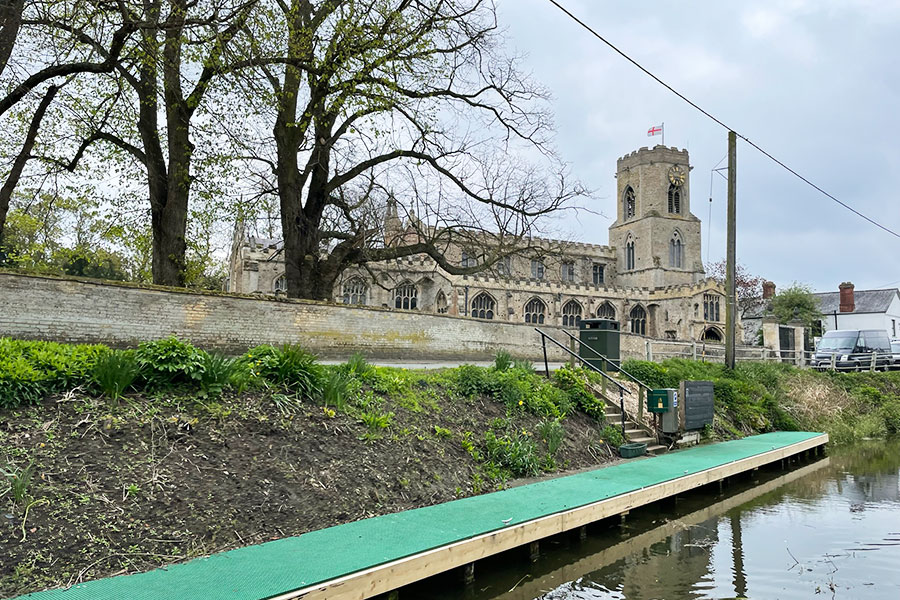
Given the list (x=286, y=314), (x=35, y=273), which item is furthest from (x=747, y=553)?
(x=35, y=273)

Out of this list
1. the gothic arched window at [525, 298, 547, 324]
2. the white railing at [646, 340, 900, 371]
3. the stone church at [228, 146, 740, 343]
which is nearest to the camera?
the white railing at [646, 340, 900, 371]

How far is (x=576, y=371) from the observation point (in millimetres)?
12680

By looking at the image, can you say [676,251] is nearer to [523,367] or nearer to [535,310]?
[535,310]

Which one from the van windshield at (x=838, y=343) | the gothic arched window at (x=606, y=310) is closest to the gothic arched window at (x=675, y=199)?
the gothic arched window at (x=606, y=310)

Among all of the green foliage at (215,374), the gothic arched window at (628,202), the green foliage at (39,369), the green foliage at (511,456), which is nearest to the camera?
the green foliage at (39,369)

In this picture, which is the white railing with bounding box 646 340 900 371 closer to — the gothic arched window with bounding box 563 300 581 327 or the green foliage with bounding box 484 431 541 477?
the green foliage with bounding box 484 431 541 477

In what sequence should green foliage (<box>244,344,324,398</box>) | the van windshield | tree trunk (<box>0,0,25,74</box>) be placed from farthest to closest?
the van windshield < tree trunk (<box>0,0,25,74</box>) < green foliage (<box>244,344,324,398</box>)

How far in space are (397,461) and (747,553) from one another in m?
4.10

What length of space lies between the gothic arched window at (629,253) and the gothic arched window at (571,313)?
13.1 m

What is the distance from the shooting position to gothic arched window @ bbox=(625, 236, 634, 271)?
183 ft

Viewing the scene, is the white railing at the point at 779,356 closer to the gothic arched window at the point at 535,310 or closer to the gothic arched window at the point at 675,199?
the gothic arched window at the point at 535,310

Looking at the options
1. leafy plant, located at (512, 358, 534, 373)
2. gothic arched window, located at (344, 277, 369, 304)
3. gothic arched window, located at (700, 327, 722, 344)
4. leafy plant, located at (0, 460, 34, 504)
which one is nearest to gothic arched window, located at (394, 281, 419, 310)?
gothic arched window, located at (344, 277, 369, 304)

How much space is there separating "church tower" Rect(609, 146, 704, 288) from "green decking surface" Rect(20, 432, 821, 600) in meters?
47.5

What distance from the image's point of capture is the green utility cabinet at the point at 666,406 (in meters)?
11.5
